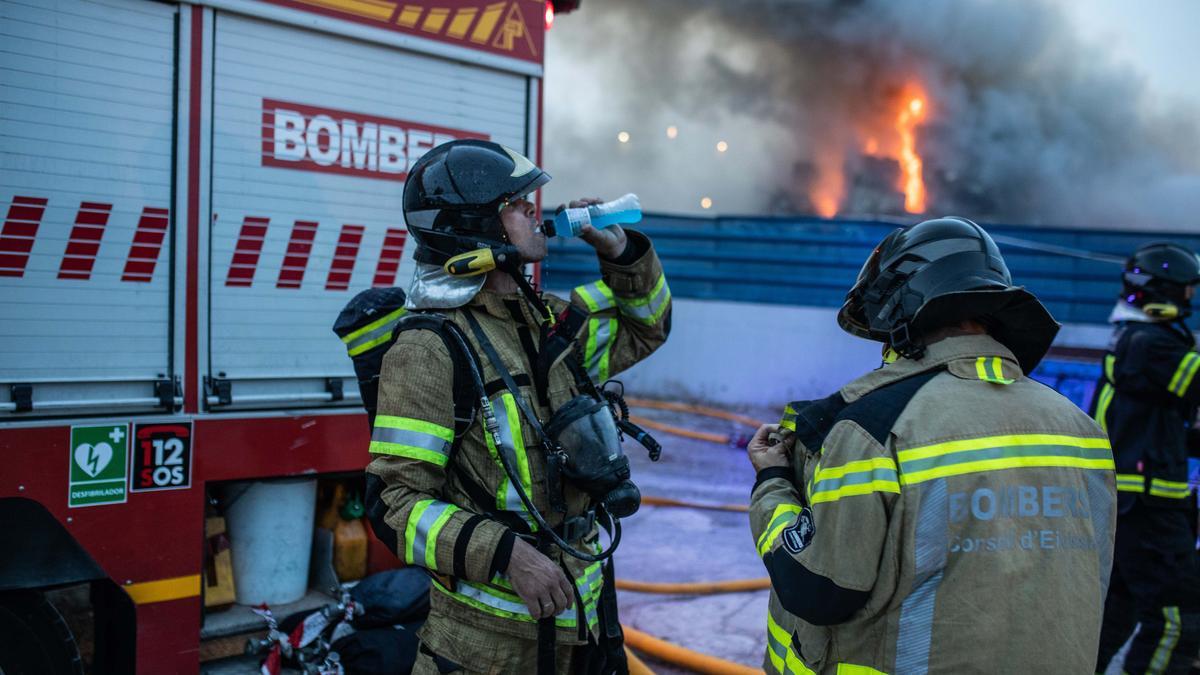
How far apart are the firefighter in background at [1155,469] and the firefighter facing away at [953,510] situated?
2.34m

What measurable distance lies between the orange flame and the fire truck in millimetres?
22316

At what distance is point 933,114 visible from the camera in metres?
24.3

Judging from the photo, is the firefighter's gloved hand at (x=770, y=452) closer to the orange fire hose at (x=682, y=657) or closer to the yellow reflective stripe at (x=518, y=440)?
the yellow reflective stripe at (x=518, y=440)

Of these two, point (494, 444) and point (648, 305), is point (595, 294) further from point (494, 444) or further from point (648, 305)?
point (494, 444)

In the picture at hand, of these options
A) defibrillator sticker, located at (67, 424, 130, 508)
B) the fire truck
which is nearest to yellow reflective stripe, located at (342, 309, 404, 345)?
the fire truck

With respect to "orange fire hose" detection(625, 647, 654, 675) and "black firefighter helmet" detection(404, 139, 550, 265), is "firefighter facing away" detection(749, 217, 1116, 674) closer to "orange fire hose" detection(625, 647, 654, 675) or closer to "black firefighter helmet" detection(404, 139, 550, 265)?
"black firefighter helmet" detection(404, 139, 550, 265)

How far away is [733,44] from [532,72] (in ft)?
76.4

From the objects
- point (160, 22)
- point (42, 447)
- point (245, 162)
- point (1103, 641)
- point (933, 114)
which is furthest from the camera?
point (933, 114)

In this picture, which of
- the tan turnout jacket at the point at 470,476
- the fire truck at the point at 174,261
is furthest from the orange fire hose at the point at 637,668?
the tan turnout jacket at the point at 470,476

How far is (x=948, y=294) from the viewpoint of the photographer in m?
1.72

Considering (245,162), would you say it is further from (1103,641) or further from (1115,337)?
(1103,641)

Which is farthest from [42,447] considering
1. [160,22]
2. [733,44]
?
[733,44]

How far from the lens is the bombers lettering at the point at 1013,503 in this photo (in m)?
1.59

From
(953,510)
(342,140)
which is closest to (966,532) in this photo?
(953,510)
